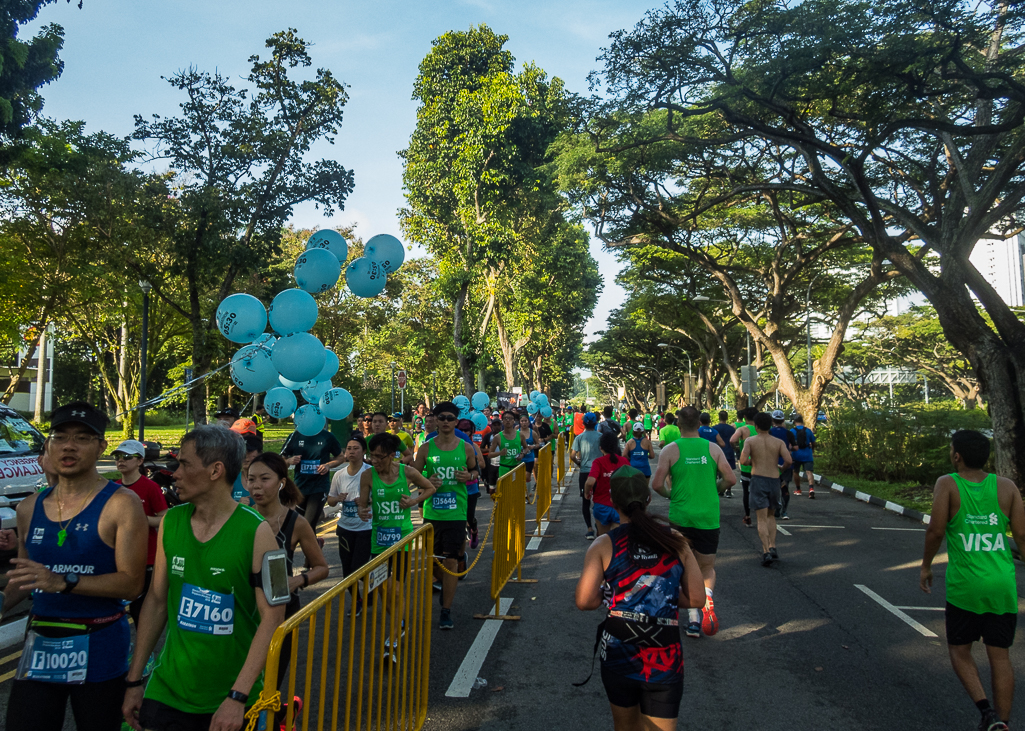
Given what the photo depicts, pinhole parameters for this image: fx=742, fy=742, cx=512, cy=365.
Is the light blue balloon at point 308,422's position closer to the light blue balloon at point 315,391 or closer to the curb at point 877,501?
the light blue balloon at point 315,391

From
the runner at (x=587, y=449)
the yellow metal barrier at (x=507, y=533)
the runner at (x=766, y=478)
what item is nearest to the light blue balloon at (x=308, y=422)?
the yellow metal barrier at (x=507, y=533)

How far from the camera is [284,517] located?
4.04m

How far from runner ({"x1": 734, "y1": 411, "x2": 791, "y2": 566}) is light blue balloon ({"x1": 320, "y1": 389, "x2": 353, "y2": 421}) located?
496cm

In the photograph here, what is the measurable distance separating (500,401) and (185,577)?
974 inches

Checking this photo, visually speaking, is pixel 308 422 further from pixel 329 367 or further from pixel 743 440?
pixel 743 440

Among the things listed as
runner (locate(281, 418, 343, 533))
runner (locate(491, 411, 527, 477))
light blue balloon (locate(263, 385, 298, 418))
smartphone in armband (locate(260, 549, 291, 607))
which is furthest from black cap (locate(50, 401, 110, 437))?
runner (locate(491, 411, 527, 477))

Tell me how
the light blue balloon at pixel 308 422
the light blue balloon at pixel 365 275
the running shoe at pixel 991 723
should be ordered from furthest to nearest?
1. the light blue balloon at pixel 365 275
2. the light blue balloon at pixel 308 422
3. the running shoe at pixel 991 723

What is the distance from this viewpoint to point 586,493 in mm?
8609

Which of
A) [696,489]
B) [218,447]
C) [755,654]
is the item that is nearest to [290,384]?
[696,489]

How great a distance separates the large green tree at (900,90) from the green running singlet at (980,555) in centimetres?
882

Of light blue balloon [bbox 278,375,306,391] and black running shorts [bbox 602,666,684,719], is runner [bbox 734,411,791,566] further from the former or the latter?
black running shorts [bbox 602,666,684,719]

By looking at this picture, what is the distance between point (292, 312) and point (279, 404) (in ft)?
6.71

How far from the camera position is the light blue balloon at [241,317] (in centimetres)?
746

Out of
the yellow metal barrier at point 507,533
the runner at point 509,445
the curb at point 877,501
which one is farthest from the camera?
the curb at point 877,501
